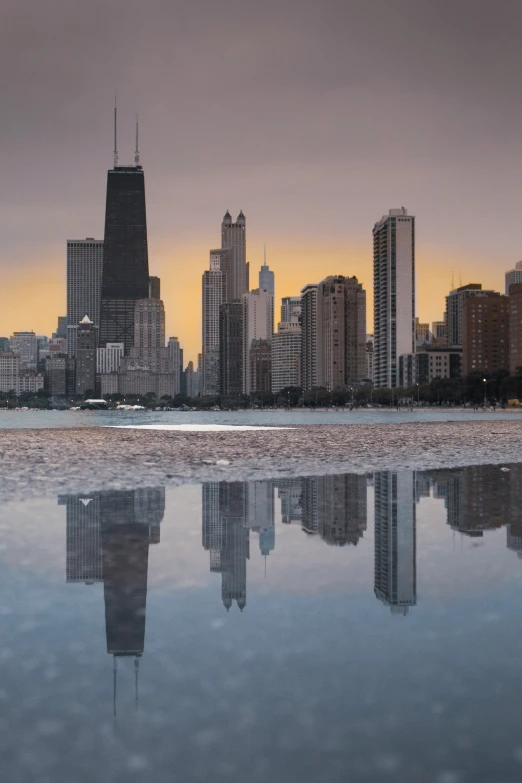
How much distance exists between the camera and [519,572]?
31.7 ft

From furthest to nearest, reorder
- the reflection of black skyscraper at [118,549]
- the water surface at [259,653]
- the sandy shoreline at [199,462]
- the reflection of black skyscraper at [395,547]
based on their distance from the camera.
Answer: the sandy shoreline at [199,462] → the reflection of black skyscraper at [395,547] → the reflection of black skyscraper at [118,549] → the water surface at [259,653]

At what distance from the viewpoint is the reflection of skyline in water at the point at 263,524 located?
864 centimetres

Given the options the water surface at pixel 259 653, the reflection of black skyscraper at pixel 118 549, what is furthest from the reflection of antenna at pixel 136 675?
the reflection of black skyscraper at pixel 118 549

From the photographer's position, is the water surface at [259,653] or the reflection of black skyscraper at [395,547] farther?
the reflection of black skyscraper at [395,547]

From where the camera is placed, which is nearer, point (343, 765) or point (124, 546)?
point (343, 765)

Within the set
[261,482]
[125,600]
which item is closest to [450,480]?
[261,482]

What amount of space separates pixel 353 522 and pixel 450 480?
8.47 meters

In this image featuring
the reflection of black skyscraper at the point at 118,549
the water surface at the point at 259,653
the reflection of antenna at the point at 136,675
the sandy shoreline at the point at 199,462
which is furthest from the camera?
the sandy shoreline at the point at 199,462

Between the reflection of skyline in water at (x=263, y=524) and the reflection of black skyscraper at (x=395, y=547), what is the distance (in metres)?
0.01

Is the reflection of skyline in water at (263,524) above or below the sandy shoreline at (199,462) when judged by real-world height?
above

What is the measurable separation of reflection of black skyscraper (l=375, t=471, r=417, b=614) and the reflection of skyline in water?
1 centimetres

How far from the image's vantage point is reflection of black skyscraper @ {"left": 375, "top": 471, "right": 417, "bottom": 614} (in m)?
8.60

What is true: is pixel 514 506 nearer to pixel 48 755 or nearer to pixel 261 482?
pixel 261 482

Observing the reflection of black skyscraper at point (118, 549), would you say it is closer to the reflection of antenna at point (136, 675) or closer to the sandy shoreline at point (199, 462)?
the reflection of antenna at point (136, 675)
